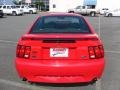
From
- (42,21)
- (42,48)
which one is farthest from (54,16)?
(42,48)

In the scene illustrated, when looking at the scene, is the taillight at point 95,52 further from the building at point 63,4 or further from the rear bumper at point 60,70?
the building at point 63,4

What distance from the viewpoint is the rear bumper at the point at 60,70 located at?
21.7 feet


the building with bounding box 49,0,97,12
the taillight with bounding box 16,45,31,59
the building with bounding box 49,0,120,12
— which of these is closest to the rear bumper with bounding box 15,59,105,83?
the taillight with bounding box 16,45,31,59

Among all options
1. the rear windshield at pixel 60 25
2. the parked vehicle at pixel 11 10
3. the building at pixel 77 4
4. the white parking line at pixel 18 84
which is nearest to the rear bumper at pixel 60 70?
the white parking line at pixel 18 84

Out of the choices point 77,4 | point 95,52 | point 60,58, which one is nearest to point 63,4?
point 77,4

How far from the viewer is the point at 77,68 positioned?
Result: 6617 mm

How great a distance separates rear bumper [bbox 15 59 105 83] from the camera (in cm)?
661

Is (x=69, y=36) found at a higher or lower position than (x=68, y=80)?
higher

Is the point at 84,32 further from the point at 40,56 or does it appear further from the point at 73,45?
the point at 40,56

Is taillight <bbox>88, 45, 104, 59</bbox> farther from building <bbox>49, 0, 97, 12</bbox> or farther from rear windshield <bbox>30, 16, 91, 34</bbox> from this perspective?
building <bbox>49, 0, 97, 12</bbox>

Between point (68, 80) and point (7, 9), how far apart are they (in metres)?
50.5

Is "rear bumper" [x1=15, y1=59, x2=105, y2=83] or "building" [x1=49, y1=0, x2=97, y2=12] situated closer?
"rear bumper" [x1=15, y1=59, x2=105, y2=83]

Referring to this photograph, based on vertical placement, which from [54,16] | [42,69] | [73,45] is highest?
[54,16]

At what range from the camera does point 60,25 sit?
25.5 ft
